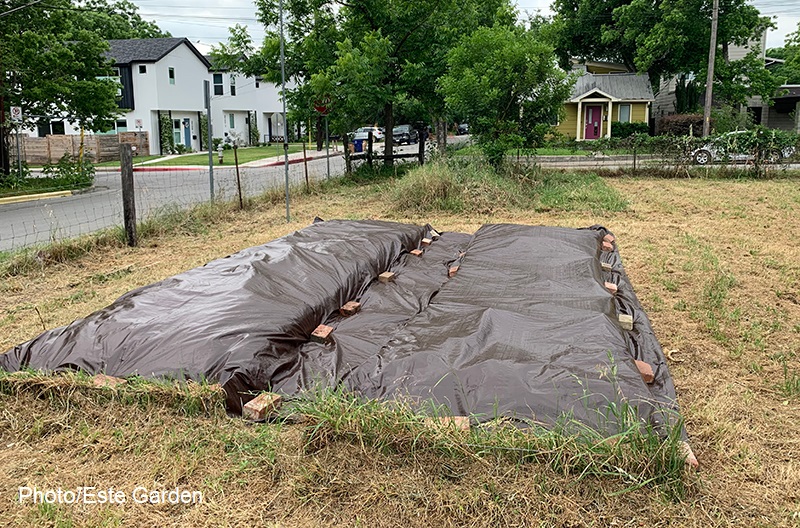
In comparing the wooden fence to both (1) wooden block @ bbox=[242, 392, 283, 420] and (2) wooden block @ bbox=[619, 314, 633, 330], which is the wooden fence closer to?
(1) wooden block @ bbox=[242, 392, 283, 420]

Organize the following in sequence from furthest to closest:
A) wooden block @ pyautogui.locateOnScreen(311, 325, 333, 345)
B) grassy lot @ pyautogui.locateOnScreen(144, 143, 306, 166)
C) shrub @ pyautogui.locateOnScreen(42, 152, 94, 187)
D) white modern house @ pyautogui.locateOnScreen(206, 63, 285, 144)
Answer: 1. white modern house @ pyautogui.locateOnScreen(206, 63, 285, 144)
2. grassy lot @ pyautogui.locateOnScreen(144, 143, 306, 166)
3. shrub @ pyautogui.locateOnScreen(42, 152, 94, 187)
4. wooden block @ pyautogui.locateOnScreen(311, 325, 333, 345)

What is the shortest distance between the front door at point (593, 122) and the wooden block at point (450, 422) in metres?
28.8

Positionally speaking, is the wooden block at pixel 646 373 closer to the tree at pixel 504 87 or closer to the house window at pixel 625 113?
the tree at pixel 504 87

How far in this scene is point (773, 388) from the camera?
3332mm

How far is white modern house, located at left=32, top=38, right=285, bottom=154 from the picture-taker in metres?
29.1

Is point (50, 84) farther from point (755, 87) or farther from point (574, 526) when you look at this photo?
point (755, 87)

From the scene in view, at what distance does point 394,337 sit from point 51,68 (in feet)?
46.5

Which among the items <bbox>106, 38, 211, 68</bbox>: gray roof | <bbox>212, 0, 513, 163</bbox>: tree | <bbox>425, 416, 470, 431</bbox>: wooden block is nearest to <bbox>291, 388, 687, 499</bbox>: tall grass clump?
<bbox>425, 416, 470, 431</bbox>: wooden block

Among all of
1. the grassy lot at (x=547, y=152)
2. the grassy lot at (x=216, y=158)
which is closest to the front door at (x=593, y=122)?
the grassy lot at (x=547, y=152)

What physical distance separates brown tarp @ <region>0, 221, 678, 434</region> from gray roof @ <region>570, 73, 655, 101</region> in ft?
86.0

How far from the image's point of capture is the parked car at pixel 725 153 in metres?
13.6

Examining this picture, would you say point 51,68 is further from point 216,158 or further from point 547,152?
point 547,152

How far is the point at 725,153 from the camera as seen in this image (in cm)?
1371

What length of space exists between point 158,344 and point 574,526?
2.35 meters
